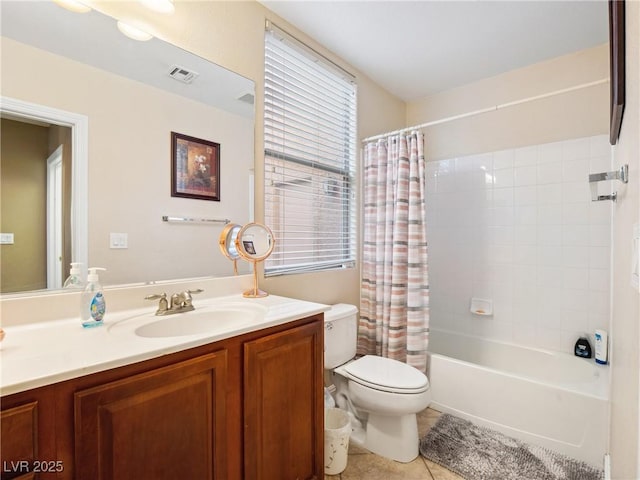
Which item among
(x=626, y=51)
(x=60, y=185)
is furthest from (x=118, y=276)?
(x=626, y=51)

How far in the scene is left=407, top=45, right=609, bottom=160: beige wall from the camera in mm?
2089

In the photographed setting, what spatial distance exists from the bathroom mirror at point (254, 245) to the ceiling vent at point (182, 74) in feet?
2.35

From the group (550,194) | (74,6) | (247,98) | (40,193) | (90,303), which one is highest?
(74,6)

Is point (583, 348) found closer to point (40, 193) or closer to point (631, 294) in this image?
point (631, 294)

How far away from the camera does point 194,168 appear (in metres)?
1.45

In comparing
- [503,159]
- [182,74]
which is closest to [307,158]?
[182,74]

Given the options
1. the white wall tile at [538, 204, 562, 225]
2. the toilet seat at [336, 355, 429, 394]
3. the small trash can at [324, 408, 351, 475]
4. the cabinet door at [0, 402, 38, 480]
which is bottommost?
the small trash can at [324, 408, 351, 475]

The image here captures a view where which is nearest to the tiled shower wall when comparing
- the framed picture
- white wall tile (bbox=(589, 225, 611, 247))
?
white wall tile (bbox=(589, 225, 611, 247))

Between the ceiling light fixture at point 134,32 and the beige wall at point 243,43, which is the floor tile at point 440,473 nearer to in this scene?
the beige wall at point 243,43

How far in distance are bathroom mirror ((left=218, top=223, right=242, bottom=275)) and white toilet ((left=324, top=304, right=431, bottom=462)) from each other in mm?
629

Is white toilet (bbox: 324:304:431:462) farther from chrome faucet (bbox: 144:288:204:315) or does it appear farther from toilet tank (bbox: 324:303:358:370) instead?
chrome faucet (bbox: 144:288:204:315)

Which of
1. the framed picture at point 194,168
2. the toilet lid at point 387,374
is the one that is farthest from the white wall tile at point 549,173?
the framed picture at point 194,168

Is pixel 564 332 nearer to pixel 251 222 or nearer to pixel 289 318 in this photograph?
pixel 289 318

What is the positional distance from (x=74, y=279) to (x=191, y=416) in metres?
0.68
